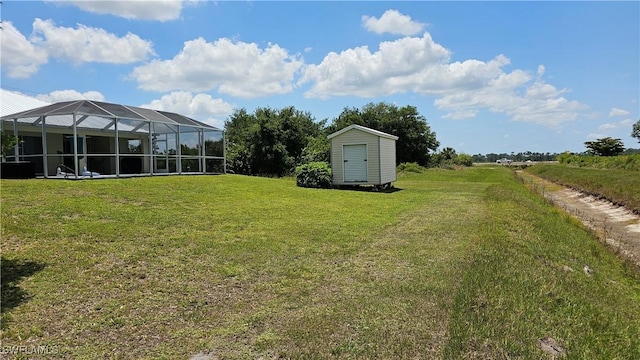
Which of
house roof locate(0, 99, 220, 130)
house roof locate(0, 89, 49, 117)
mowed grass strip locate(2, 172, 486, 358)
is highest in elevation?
house roof locate(0, 89, 49, 117)

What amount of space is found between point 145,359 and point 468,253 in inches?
193

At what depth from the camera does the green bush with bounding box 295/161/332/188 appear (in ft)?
56.9

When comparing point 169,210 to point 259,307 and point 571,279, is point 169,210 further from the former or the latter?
point 571,279

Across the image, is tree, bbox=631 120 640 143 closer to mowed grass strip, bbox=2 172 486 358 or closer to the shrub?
the shrub

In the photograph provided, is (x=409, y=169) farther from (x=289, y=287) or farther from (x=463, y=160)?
(x=289, y=287)

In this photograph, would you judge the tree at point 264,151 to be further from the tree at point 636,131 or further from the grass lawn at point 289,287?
the tree at point 636,131

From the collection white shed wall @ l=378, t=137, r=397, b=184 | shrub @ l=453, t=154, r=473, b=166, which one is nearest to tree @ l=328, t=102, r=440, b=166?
shrub @ l=453, t=154, r=473, b=166

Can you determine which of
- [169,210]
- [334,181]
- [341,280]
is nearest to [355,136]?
[334,181]

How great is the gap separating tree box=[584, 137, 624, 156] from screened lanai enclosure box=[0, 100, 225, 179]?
2125 inches

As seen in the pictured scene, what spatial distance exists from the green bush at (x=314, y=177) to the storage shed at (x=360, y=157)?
0.37 m

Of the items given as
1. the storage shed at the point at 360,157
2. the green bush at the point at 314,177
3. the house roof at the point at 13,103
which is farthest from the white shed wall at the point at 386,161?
the house roof at the point at 13,103

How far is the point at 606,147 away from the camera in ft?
171

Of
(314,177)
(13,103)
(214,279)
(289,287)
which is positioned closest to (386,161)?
(314,177)

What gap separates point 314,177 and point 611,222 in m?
12.2
